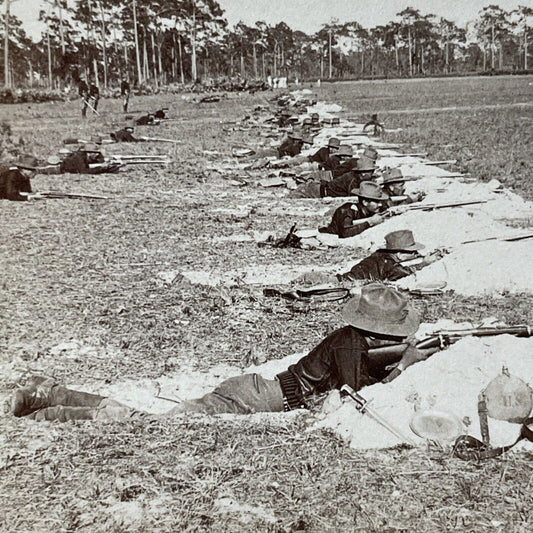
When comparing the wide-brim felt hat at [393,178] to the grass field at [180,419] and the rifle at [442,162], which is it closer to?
the grass field at [180,419]

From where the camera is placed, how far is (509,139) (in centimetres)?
1959

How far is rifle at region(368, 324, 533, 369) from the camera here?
14.6 feet

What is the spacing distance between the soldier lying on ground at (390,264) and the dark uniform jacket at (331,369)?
2.69m

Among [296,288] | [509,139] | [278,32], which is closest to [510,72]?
[278,32]

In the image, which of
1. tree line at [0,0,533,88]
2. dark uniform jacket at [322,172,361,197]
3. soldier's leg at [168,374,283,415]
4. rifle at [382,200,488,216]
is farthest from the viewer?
tree line at [0,0,533,88]

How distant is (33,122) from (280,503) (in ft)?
89.7

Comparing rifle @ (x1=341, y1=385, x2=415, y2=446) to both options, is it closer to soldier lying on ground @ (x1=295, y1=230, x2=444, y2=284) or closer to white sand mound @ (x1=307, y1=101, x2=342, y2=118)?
soldier lying on ground @ (x1=295, y1=230, x2=444, y2=284)

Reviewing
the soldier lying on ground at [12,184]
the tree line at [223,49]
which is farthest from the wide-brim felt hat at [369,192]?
the tree line at [223,49]

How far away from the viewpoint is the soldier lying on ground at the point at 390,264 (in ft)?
24.0

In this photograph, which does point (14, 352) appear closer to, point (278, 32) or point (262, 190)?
point (262, 190)

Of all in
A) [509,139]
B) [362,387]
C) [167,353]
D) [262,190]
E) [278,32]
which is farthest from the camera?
[278,32]

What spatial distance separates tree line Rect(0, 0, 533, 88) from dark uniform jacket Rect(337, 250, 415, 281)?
53.0 meters

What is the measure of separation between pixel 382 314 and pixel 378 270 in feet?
10.3

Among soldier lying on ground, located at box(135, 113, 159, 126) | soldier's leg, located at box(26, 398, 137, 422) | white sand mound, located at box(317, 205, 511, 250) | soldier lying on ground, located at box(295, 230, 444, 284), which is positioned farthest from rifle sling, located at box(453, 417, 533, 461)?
soldier lying on ground, located at box(135, 113, 159, 126)
